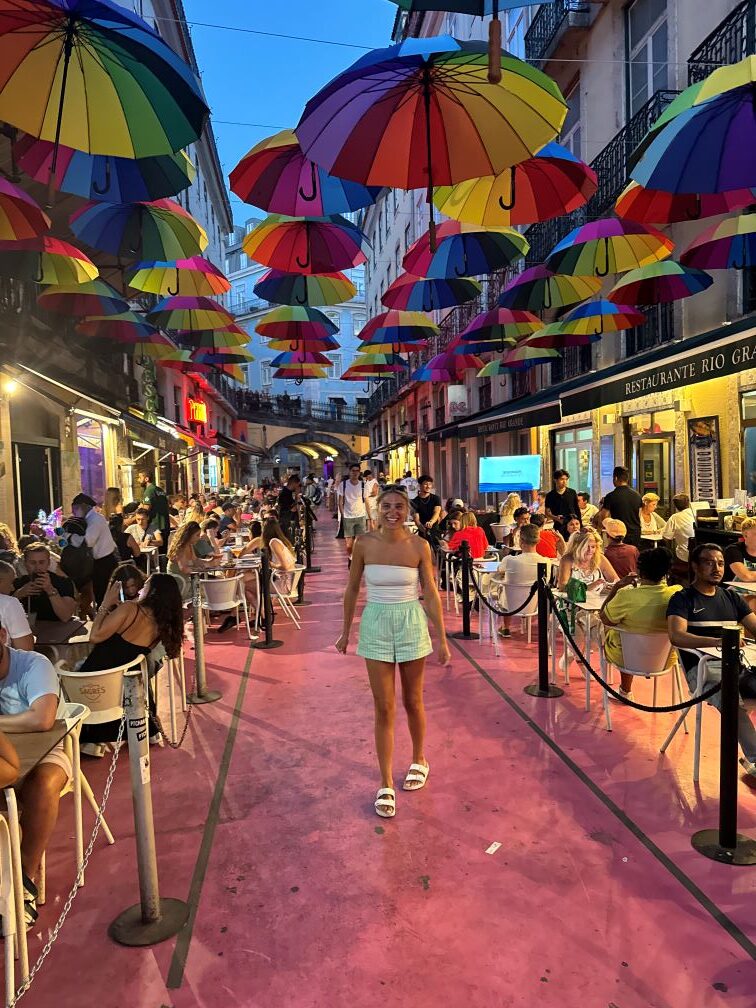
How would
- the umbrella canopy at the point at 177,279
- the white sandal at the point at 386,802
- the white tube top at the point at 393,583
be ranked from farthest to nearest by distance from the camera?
the umbrella canopy at the point at 177,279
the white tube top at the point at 393,583
the white sandal at the point at 386,802

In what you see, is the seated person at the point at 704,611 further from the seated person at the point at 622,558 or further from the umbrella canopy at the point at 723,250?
the umbrella canopy at the point at 723,250

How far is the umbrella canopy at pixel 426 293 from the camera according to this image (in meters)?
9.82

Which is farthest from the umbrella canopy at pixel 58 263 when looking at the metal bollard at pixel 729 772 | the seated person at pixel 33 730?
the metal bollard at pixel 729 772

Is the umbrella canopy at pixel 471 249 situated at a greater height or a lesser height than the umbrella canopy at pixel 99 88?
greater

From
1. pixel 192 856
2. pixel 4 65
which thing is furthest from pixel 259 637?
pixel 4 65

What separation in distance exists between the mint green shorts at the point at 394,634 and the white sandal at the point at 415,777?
2.69 ft

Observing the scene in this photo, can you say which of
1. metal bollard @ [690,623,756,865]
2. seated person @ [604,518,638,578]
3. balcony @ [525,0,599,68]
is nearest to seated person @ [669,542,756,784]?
metal bollard @ [690,623,756,865]

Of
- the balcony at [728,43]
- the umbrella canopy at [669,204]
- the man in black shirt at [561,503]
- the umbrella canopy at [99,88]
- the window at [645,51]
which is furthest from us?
the window at [645,51]

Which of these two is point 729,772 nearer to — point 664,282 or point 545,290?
point 664,282

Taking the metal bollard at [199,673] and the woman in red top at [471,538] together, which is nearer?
the metal bollard at [199,673]

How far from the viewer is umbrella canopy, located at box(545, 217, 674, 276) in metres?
8.21

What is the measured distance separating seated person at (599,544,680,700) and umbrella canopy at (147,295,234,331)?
873 centimetres

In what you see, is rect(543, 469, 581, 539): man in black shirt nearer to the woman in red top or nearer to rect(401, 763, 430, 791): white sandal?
the woman in red top

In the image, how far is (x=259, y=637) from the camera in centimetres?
796
